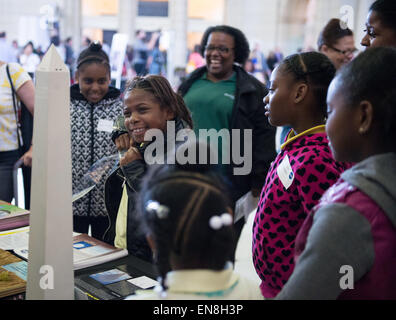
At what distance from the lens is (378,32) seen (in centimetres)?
174

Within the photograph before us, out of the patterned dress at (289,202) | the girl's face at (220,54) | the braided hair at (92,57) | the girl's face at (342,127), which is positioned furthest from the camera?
the girl's face at (220,54)

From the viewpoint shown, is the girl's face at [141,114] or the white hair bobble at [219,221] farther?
the girl's face at [141,114]

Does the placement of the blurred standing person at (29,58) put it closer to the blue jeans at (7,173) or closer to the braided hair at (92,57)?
the blue jeans at (7,173)

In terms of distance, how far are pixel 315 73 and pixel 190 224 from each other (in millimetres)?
888

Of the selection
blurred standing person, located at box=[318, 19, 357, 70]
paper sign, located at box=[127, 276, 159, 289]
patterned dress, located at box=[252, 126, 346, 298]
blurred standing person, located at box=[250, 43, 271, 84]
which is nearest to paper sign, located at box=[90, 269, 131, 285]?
paper sign, located at box=[127, 276, 159, 289]

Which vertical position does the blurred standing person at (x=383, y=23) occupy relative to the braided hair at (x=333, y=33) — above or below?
below

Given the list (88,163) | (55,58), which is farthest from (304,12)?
(55,58)

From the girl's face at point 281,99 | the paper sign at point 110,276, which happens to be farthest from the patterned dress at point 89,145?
the girl's face at point 281,99

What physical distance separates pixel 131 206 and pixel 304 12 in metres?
17.0

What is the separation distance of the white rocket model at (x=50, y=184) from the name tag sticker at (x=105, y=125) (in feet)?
4.47

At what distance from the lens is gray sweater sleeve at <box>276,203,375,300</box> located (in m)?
0.82

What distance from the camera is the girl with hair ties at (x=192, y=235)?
817 mm

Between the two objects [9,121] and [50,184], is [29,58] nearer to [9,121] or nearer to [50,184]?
[9,121]

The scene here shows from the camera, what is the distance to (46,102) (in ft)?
3.21
